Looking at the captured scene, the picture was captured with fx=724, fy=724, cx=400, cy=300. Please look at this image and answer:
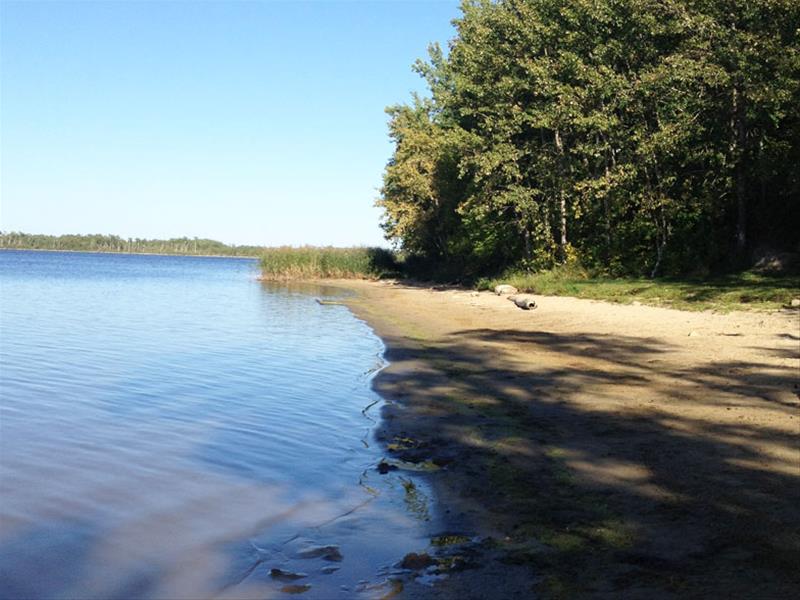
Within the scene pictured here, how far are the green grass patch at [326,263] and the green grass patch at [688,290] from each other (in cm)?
2923

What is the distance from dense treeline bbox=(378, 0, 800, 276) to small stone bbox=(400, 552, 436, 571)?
66.7ft

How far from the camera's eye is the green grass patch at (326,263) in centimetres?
5400

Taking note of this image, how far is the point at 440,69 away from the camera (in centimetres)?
4975

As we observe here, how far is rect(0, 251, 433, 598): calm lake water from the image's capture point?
4.47 meters

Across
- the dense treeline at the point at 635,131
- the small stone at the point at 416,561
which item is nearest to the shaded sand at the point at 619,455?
the small stone at the point at 416,561

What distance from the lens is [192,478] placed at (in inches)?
256

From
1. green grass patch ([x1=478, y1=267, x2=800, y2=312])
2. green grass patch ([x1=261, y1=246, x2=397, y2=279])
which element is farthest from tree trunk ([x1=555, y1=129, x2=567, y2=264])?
green grass patch ([x1=261, y1=246, x2=397, y2=279])

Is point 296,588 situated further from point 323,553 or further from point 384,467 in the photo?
point 384,467

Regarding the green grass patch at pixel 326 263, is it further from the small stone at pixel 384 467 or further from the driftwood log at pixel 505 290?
the small stone at pixel 384 467

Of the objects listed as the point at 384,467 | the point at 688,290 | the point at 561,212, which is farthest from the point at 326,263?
the point at 384,467

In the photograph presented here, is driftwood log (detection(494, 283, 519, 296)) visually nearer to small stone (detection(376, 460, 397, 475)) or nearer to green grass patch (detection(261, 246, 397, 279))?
small stone (detection(376, 460, 397, 475))

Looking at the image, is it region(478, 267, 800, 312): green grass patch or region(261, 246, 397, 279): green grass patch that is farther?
region(261, 246, 397, 279): green grass patch

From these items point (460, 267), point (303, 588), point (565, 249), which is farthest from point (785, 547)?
point (460, 267)

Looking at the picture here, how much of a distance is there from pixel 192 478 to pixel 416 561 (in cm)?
286
